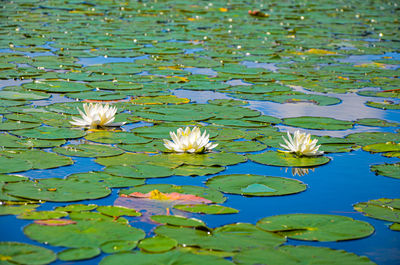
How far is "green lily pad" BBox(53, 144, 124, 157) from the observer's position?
162 inches

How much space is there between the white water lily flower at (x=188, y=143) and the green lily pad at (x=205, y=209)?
3.25ft

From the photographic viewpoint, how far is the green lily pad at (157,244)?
2693 mm

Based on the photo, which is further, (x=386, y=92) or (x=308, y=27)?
(x=308, y=27)

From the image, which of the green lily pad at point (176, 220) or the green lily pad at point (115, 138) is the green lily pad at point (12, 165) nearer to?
the green lily pad at point (115, 138)

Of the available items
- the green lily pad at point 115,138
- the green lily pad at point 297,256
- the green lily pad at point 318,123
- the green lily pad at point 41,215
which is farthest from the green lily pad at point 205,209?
the green lily pad at point 318,123

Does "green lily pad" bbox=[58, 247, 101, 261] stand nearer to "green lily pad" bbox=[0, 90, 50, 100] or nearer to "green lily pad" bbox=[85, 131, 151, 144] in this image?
"green lily pad" bbox=[85, 131, 151, 144]

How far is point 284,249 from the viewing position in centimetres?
278

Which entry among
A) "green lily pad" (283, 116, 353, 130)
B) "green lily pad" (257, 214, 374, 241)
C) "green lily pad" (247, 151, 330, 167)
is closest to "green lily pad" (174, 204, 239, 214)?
"green lily pad" (257, 214, 374, 241)

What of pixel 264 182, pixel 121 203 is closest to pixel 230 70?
pixel 264 182

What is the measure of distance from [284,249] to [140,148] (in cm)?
178

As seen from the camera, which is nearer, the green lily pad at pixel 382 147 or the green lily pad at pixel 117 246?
the green lily pad at pixel 117 246

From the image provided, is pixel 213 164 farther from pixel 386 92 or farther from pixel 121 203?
pixel 386 92

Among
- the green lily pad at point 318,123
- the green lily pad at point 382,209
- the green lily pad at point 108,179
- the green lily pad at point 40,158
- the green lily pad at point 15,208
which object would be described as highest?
the green lily pad at point 318,123

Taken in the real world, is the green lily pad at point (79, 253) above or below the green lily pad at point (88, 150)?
below
